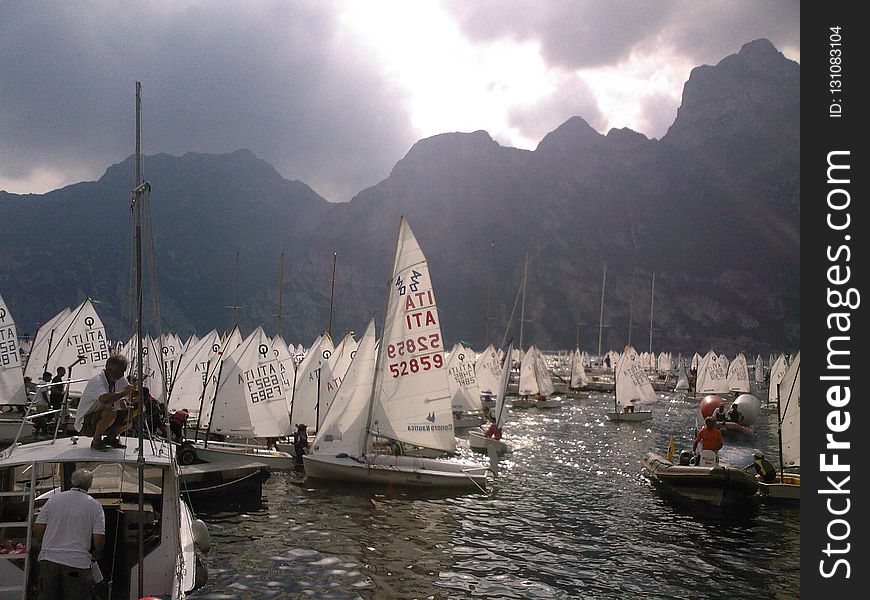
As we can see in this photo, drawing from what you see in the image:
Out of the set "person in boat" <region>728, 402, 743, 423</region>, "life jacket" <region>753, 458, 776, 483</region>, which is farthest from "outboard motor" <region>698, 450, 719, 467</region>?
"person in boat" <region>728, 402, 743, 423</region>

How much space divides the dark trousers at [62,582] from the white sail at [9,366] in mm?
27846

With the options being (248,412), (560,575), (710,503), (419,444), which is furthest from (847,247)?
(248,412)

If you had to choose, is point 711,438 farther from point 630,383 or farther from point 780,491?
point 630,383

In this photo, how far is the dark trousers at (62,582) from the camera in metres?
7.89

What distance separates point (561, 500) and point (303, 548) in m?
10.8

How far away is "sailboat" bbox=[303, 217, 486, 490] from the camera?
2386 centimetres

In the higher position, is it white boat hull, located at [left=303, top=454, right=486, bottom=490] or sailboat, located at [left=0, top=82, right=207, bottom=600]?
sailboat, located at [left=0, top=82, right=207, bottom=600]

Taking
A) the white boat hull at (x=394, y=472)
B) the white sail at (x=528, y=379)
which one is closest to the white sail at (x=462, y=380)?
the white sail at (x=528, y=379)

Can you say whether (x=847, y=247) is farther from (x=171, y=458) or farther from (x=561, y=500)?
(x=561, y=500)

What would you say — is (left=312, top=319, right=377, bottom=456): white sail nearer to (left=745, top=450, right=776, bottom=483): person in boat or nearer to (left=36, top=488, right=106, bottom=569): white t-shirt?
(left=745, top=450, right=776, bottom=483): person in boat

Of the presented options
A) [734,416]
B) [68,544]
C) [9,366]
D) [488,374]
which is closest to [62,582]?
[68,544]

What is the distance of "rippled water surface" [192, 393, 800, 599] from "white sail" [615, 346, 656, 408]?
81.9 ft

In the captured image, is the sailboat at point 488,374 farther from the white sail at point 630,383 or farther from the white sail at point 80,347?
the white sail at point 80,347

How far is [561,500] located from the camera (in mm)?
23281
